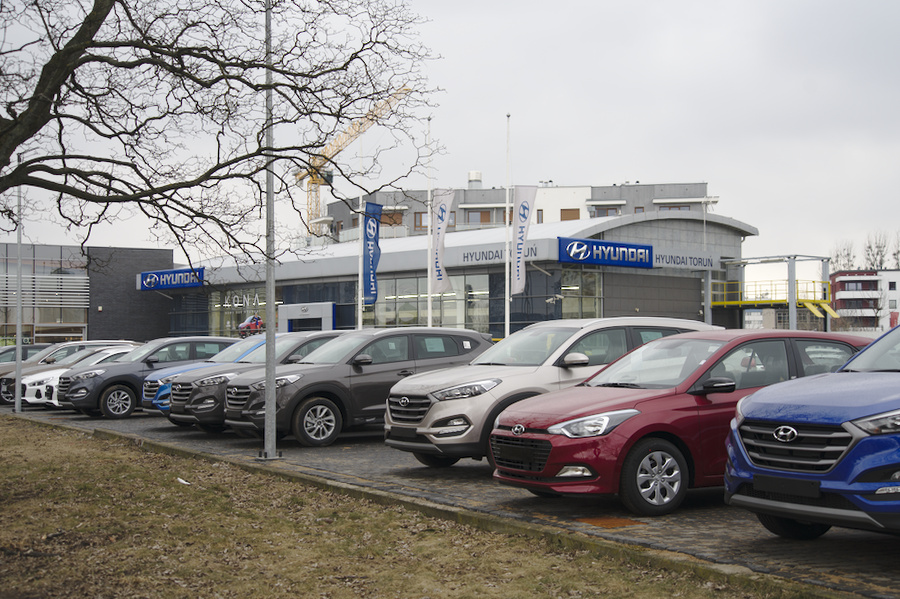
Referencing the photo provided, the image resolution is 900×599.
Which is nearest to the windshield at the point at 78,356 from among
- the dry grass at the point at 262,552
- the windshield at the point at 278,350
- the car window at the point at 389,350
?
the windshield at the point at 278,350

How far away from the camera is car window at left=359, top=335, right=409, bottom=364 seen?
14297mm

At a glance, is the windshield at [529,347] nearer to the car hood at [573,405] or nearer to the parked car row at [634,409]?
the parked car row at [634,409]

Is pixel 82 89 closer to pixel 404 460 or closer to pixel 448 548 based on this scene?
pixel 404 460

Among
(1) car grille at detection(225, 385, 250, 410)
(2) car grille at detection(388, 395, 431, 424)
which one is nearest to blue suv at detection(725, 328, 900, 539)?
(2) car grille at detection(388, 395, 431, 424)

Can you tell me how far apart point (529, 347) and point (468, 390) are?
1.23 metres

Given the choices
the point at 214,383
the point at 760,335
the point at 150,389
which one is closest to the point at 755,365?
the point at 760,335

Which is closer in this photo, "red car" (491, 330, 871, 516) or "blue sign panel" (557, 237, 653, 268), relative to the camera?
"red car" (491, 330, 871, 516)

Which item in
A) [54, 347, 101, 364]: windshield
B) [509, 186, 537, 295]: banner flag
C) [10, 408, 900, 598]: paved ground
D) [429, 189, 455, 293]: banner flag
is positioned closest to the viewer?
[10, 408, 900, 598]: paved ground

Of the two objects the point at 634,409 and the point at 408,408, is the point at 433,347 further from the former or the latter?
the point at 634,409

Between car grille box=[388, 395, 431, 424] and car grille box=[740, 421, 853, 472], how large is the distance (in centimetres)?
476

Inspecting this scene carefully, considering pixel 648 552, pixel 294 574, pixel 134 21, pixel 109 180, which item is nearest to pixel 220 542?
pixel 294 574

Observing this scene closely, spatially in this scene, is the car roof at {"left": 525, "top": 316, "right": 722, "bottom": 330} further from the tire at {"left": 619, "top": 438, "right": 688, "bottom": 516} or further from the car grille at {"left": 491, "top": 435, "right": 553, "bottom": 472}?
the tire at {"left": 619, "top": 438, "right": 688, "bottom": 516}

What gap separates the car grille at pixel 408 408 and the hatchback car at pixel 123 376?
11.1 m

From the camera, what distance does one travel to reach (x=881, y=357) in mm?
6633
